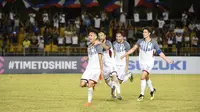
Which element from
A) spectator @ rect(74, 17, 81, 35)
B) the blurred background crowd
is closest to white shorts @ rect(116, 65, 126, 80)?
the blurred background crowd

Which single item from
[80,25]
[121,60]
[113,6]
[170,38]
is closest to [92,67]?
[121,60]

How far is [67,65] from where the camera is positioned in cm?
3061

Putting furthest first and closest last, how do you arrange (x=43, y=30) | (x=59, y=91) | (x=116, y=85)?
(x=43, y=30), (x=59, y=91), (x=116, y=85)

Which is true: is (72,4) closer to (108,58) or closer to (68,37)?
(68,37)

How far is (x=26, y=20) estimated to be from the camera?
3753 cm

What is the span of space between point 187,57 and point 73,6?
37.4 ft

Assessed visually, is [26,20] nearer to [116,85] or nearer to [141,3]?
[141,3]

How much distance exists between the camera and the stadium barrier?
30328mm

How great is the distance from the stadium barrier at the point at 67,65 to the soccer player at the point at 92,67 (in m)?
16.2

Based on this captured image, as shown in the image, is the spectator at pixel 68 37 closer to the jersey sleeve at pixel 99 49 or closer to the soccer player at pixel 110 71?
the soccer player at pixel 110 71

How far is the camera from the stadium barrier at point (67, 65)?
99.5ft

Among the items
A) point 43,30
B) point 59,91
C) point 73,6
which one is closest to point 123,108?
point 59,91

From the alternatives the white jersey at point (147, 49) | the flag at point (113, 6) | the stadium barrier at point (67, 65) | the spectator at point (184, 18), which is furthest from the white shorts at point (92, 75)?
the flag at point (113, 6)

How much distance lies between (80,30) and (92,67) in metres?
20.7
